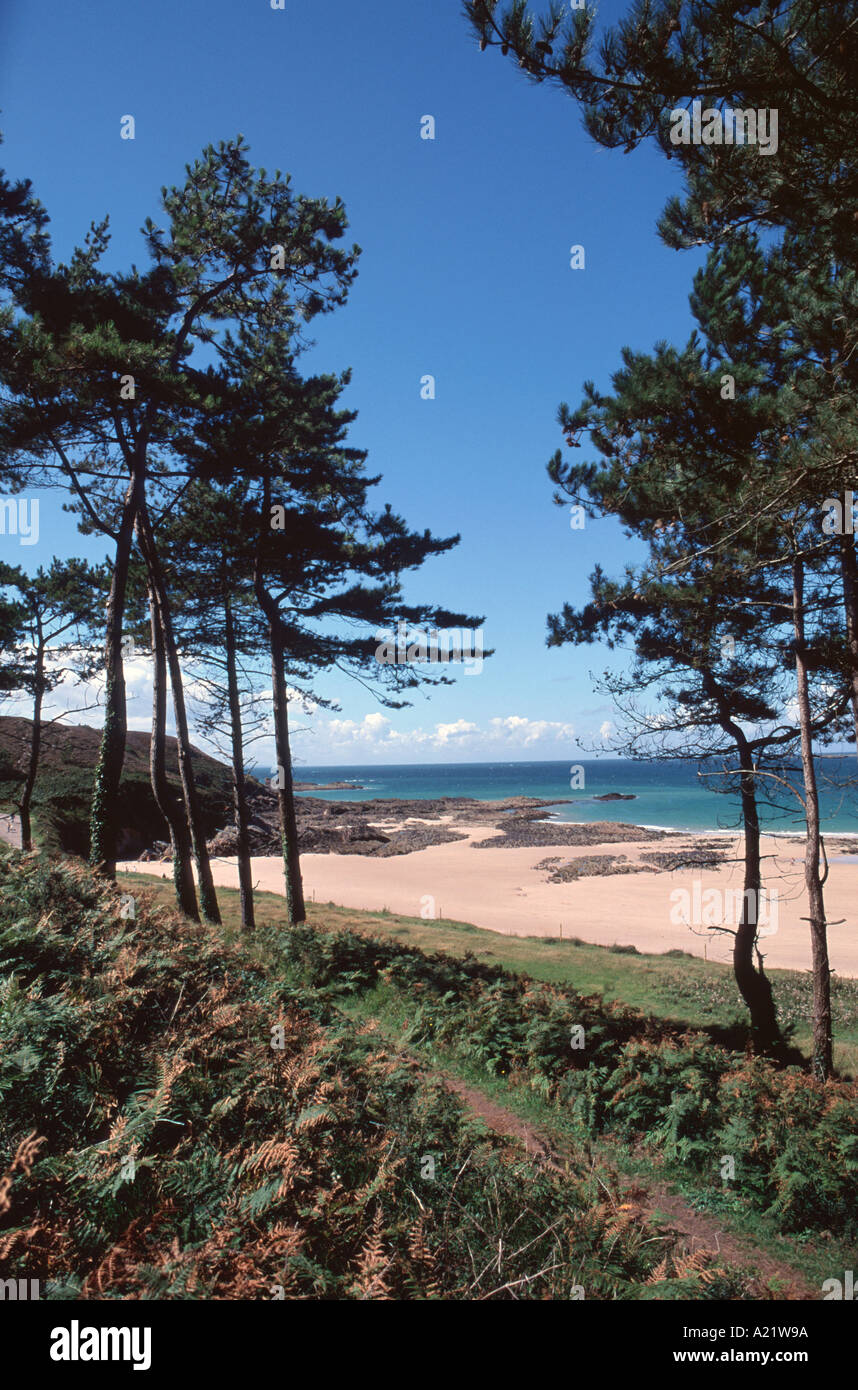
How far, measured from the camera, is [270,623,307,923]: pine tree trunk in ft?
50.3

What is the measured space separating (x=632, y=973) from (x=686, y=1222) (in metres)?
11.4

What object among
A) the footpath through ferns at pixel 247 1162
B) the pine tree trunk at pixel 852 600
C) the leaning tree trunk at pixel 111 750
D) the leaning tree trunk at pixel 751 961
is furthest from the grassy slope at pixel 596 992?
the pine tree trunk at pixel 852 600

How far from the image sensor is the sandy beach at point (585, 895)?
22.2 metres

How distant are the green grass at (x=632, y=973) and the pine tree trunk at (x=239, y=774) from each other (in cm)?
93

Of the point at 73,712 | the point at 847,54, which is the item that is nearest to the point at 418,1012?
the point at 847,54

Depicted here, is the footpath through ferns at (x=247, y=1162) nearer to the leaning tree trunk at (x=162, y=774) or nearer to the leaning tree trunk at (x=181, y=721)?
the leaning tree trunk at (x=162, y=774)

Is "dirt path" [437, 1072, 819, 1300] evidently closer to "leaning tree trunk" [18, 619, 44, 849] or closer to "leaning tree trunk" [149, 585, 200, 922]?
"leaning tree trunk" [149, 585, 200, 922]

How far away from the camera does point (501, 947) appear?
1877 centimetres

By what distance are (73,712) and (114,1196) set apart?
18662 millimetres

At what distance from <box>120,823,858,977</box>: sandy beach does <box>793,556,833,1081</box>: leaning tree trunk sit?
7.32m

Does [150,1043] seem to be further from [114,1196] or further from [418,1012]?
[418,1012]

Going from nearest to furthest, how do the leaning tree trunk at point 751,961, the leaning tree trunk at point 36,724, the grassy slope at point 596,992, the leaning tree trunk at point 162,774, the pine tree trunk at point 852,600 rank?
the grassy slope at point 596,992
the pine tree trunk at point 852,600
the leaning tree trunk at point 751,961
the leaning tree trunk at point 162,774
the leaning tree trunk at point 36,724

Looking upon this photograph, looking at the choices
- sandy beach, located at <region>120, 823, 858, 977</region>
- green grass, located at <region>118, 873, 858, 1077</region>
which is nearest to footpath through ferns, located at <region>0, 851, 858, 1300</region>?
green grass, located at <region>118, 873, 858, 1077</region>

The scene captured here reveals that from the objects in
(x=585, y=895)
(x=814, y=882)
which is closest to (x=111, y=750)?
(x=814, y=882)
